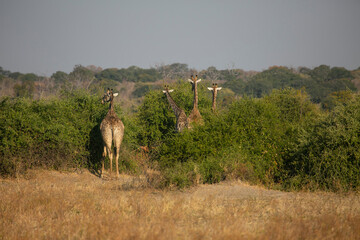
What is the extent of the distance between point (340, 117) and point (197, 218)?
543 centimetres

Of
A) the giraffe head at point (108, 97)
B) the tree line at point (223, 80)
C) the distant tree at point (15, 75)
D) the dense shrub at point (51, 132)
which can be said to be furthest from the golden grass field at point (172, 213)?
the distant tree at point (15, 75)

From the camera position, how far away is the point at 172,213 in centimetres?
680

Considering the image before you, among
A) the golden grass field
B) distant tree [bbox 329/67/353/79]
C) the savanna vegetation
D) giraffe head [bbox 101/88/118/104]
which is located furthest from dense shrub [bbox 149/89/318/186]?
distant tree [bbox 329/67/353/79]

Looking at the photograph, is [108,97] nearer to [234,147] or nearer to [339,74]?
[234,147]

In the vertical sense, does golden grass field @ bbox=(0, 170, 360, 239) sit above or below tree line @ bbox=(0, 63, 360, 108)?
below

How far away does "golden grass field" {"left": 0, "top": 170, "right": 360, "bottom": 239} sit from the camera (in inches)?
226

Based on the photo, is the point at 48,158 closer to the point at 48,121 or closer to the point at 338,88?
the point at 48,121

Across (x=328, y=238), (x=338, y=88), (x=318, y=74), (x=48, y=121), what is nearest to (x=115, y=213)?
(x=328, y=238)

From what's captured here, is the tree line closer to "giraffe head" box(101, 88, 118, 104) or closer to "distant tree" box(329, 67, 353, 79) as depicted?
"distant tree" box(329, 67, 353, 79)

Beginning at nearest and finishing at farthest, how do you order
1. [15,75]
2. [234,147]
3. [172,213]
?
[172,213] < [234,147] < [15,75]

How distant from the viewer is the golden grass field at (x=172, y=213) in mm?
5750

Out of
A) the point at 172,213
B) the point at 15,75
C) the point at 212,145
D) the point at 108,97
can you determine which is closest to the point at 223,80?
the point at 15,75

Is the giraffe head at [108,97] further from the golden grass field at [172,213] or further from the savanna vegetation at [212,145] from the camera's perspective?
the golden grass field at [172,213]

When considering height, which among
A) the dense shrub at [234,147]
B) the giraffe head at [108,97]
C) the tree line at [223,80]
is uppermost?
the tree line at [223,80]
